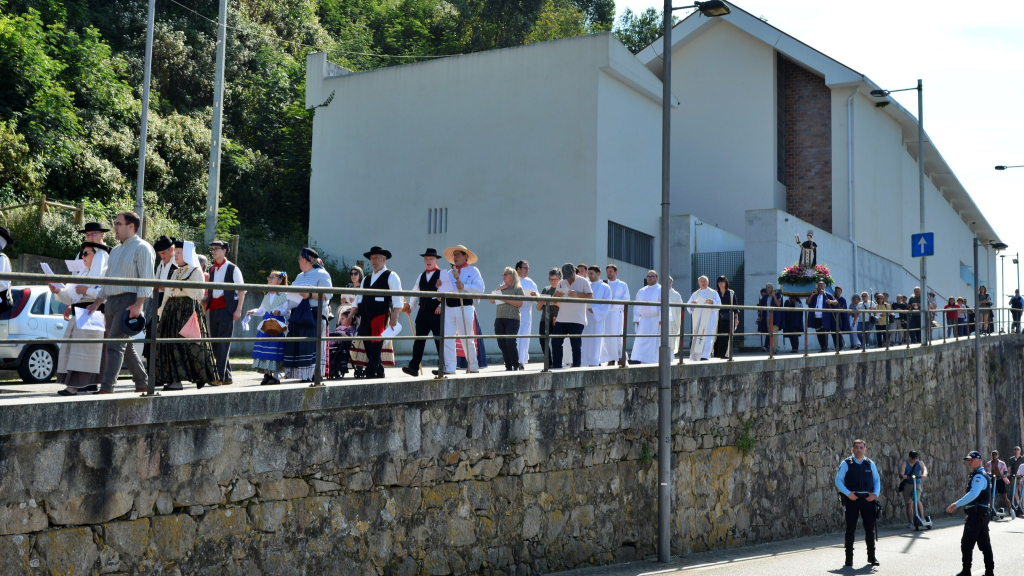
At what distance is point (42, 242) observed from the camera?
18812mm

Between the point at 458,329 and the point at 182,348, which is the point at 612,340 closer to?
the point at 458,329

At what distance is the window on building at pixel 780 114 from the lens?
28609mm

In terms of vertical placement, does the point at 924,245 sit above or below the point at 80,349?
above

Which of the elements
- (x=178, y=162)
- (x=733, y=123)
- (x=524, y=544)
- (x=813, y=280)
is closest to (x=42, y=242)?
(x=178, y=162)

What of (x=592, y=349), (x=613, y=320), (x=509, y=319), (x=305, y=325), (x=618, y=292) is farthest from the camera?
(x=618, y=292)

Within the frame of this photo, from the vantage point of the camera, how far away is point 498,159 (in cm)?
2266

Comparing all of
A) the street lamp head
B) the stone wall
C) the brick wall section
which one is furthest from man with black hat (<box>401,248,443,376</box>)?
the brick wall section

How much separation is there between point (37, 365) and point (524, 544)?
7.57m

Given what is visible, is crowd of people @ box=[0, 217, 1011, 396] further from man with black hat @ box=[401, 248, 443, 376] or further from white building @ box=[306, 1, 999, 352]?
white building @ box=[306, 1, 999, 352]

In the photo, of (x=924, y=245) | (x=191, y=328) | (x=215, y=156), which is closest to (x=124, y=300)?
(x=191, y=328)

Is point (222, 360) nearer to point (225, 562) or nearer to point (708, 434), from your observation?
point (225, 562)

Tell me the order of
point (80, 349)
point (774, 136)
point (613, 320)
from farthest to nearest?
1. point (774, 136)
2. point (613, 320)
3. point (80, 349)

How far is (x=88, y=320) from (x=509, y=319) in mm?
5212

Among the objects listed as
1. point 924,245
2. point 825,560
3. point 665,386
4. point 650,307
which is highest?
point 924,245
